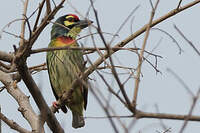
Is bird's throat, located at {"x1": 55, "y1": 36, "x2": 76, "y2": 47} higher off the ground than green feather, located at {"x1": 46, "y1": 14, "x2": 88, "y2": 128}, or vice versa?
bird's throat, located at {"x1": 55, "y1": 36, "x2": 76, "y2": 47}

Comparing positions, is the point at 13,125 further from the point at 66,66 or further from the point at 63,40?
the point at 63,40

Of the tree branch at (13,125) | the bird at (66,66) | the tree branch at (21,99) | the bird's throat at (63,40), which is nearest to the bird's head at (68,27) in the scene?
the bird at (66,66)

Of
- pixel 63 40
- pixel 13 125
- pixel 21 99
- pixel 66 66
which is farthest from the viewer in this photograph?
pixel 63 40

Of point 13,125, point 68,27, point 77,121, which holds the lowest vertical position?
point 77,121

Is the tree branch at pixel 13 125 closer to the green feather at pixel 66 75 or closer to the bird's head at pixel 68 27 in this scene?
the green feather at pixel 66 75

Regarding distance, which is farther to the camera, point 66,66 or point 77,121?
point 77,121

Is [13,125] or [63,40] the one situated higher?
[63,40]

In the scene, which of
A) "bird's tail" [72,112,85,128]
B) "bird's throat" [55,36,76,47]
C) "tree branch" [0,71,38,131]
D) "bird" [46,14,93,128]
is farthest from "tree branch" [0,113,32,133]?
"bird's tail" [72,112,85,128]

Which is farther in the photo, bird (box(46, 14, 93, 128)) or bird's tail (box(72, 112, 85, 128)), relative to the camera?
bird's tail (box(72, 112, 85, 128))

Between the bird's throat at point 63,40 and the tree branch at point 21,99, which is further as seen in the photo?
the bird's throat at point 63,40

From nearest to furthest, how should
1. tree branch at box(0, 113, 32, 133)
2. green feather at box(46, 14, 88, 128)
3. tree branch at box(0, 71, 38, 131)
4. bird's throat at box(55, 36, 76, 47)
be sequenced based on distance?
tree branch at box(0, 113, 32, 133)
tree branch at box(0, 71, 38, 131)
green feather at box(46, 14, 88, 128)
bird's throat at box(55, 36, 76, 47)

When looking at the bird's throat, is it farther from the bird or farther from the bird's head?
the bird's head

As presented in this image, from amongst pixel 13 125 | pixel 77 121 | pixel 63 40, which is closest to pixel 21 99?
pixel 13 125

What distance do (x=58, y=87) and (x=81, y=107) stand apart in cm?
50
